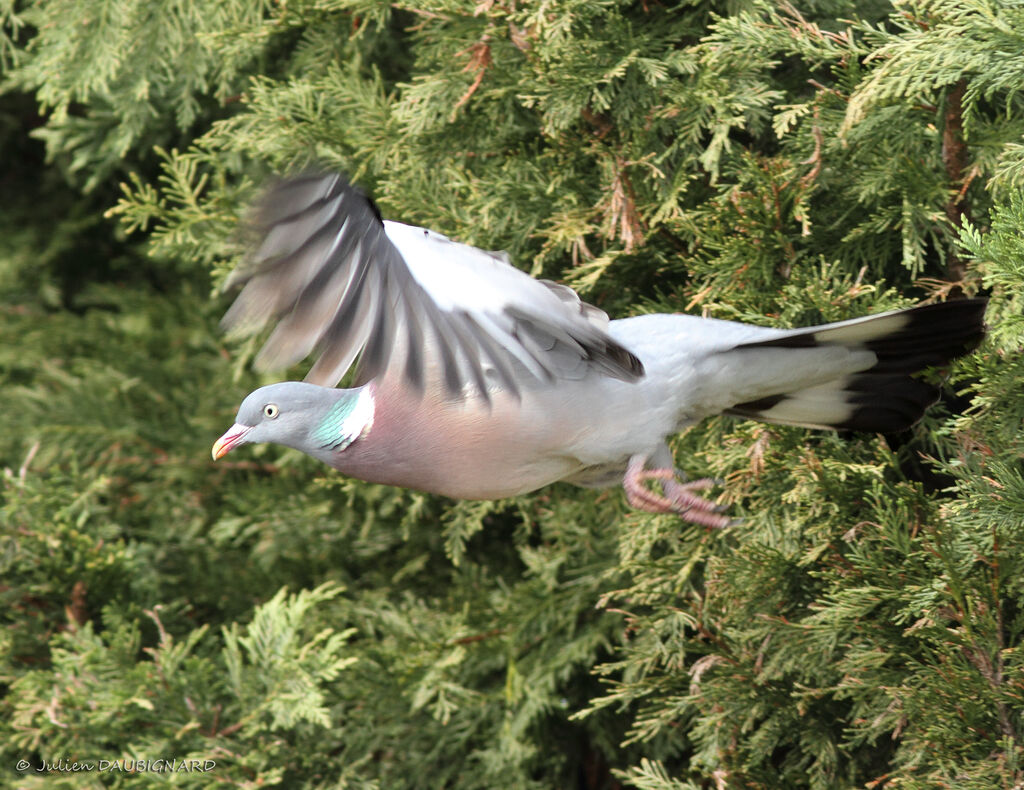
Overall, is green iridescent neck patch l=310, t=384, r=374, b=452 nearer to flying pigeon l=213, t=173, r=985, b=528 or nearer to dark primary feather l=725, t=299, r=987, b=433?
flying pigeon l=213, t=173, r=985, b=528

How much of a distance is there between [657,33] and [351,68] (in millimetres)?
838

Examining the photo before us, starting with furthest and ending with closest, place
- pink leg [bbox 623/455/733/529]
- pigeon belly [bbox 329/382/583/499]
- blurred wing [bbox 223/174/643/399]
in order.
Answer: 1. pink leg [bbox 623/455/733/529]
2. pigeon belly [bbox 329/382/583/499]
3. blurred wing [bbox 223/174/643/399]

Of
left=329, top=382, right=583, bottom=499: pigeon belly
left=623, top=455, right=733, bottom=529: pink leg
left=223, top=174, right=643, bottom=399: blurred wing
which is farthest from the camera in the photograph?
left=623, top=455, right=733, bottom=529: pink leg

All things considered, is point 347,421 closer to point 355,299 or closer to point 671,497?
point 355,299

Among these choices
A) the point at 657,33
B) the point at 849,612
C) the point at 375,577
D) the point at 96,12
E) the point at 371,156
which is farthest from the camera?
the point at 375,577

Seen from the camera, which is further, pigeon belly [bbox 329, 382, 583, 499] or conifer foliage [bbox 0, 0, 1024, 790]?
conifer foliage [bbox 0, 0, 1024, 790]

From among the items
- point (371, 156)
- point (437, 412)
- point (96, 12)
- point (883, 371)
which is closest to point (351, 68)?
point (371, 156)

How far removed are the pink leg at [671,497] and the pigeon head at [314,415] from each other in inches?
20.2

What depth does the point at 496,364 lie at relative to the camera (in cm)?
178

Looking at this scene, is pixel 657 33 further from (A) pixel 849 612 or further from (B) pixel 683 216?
(A) pixel 849 612

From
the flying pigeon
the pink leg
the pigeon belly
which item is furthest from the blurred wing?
the pink leg

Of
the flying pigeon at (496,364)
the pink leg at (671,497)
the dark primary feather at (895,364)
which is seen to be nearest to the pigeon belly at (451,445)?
the flying pigeon at (496,364)

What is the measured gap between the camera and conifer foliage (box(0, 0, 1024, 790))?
222cm

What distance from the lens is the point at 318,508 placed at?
10.9ft
